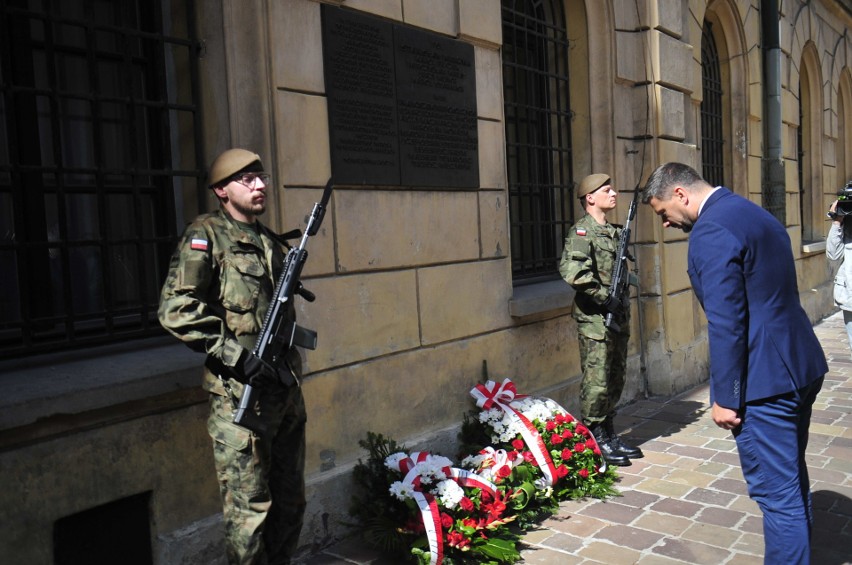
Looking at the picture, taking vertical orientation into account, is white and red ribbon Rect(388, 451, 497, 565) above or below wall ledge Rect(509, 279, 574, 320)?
below

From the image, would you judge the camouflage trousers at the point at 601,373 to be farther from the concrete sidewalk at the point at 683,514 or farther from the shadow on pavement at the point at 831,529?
the shadow on pavement at the point at 831,529

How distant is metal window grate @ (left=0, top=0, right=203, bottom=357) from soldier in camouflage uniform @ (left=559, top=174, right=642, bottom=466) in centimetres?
258

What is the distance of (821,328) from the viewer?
11.9 metres

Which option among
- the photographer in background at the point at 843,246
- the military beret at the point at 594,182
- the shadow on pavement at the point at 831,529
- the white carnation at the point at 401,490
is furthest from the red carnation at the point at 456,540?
the photographer in background at the point at 843,246

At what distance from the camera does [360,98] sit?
431cm

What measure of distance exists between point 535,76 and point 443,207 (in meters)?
2.46

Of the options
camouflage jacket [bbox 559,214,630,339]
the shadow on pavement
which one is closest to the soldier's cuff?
camouflage jacket [bbox 559,214,630,339]

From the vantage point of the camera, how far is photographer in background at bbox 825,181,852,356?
6.13m

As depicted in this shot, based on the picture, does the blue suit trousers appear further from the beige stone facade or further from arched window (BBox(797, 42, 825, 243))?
arched window (BBox(797, 42, 825, 243))

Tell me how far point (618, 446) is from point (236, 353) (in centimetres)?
347

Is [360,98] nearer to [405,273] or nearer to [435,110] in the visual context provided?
[435,110]

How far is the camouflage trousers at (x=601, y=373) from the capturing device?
5055mm

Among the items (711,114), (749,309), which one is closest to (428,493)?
(749,309)

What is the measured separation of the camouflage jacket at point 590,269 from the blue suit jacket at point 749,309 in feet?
6.14
